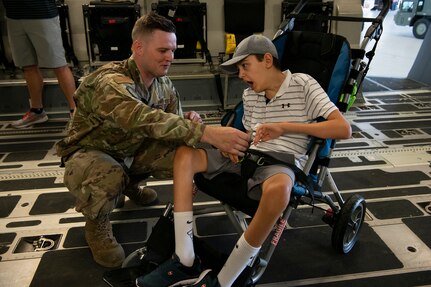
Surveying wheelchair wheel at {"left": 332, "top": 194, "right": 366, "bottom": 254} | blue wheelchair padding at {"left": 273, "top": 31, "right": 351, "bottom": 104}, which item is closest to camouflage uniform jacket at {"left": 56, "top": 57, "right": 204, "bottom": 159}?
blue wheelchair padding at {"left": 273, "top": 31, "right": 351, "bottom": 104}

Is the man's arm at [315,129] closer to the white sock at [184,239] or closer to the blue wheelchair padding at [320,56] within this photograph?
the blue wheelchair padding at [320,56]

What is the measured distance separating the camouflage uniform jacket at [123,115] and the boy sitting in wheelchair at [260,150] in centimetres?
14

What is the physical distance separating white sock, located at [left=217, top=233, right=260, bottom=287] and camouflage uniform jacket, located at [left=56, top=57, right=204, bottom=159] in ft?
1.42

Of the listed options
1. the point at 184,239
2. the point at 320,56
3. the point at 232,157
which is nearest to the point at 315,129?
the point at 232,157

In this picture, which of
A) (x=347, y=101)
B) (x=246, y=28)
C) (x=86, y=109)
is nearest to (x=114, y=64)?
(x=86, y=109)

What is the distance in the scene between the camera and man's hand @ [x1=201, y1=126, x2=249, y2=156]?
4.89 feet

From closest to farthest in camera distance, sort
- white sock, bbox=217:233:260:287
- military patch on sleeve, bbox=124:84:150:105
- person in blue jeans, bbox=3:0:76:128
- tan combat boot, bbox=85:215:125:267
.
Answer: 1. white sock, bbox=217:233:260:287
2. military patch on sleeve, bbox=124:84:150:105
3. tan combat boot, bbox=85:215:125:267
4. person in blue jeans, bbox=3:0:76:128

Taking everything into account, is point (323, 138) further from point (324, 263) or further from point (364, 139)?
point (364, 139)

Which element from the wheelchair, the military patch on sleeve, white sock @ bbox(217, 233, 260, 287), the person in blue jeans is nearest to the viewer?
white sock @ bbox(217, 233, 260, 287)

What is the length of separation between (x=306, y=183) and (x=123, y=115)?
75 cm

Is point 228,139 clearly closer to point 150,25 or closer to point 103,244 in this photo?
point 150,25

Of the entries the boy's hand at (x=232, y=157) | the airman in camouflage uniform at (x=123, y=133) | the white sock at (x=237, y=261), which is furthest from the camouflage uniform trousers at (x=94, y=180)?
the white sock at (x=237, y=261)

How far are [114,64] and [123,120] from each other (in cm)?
38

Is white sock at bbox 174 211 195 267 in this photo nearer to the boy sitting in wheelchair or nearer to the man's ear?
the boy sitting in wheelchair
